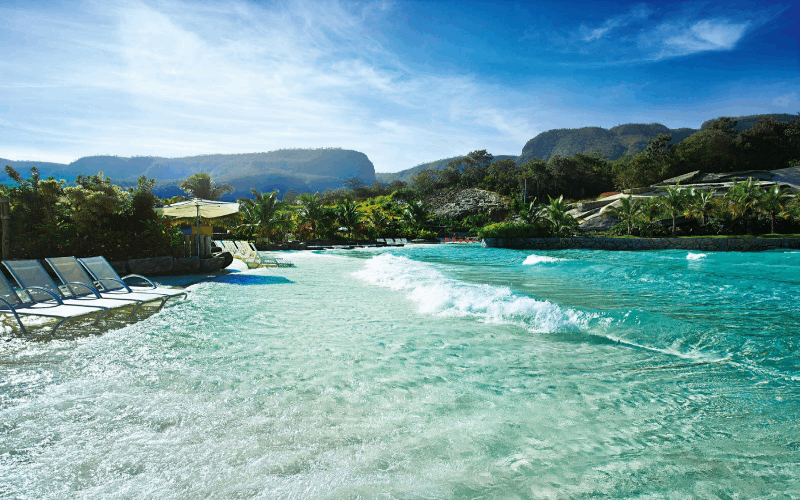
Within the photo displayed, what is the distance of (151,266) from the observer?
10664 mm

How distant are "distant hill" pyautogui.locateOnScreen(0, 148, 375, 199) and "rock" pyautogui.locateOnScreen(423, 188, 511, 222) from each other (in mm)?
110030

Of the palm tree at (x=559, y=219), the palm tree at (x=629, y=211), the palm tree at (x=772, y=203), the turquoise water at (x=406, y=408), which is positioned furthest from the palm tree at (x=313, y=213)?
the palm tree at (x=772, y=203)

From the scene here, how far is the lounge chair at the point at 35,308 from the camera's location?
16.2 ft

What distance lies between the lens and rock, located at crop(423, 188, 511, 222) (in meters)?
48.3

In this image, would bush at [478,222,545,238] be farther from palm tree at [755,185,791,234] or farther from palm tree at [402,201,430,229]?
palm tree at [755,185,791,234]

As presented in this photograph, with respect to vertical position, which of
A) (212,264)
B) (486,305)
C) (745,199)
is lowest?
(486,305)

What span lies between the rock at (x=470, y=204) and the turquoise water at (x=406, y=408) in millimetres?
42005

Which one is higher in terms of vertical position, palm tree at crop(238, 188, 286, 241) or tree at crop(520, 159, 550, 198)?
tree at crop(520, 159, 550, 198)

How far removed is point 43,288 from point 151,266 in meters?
5.56

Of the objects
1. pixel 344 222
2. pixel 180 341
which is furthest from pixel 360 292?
pixel 344 222

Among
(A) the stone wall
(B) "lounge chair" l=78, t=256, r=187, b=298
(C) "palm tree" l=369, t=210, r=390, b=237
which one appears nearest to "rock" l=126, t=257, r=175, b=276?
(B) "lounge chair" l=78, t=256, r=187, b=298

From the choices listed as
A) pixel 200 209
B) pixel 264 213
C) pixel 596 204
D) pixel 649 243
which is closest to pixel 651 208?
pixel 649 243

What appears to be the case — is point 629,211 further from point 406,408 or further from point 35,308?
point 35,308

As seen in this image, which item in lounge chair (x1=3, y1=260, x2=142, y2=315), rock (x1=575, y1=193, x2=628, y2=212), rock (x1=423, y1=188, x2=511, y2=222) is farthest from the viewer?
A: rock (x1=423, y1=188, x2=511, y2=222)
